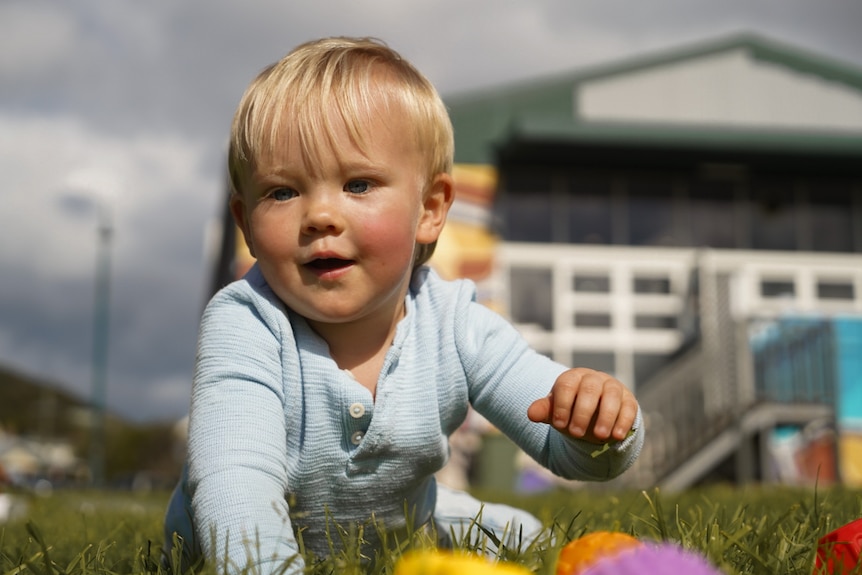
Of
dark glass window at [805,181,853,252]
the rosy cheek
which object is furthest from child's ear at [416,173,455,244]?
dark glass window at [805,181,853,252]

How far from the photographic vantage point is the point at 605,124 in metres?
14.1

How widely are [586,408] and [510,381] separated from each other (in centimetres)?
56

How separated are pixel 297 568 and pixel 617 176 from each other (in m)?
13.9

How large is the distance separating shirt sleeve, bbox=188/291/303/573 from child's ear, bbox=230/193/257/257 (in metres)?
0.16

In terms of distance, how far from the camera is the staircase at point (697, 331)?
10.6 metres

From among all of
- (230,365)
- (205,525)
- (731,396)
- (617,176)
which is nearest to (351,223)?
(230,365)

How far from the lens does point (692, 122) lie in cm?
1462

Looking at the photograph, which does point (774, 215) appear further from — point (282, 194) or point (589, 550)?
point (589, 550)

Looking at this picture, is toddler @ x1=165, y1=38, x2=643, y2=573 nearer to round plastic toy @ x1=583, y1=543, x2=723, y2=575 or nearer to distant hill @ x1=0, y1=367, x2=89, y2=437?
round plastic toy @ x1=583, y1=543, x2=723, y2=575

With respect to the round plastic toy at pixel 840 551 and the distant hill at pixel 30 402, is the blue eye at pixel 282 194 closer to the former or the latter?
the round plastic toy at pixel 840 551

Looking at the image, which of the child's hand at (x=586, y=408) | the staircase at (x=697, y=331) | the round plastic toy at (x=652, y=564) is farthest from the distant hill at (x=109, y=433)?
the round plastic toy at (x=652, y=564)

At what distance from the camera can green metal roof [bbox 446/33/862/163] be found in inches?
546

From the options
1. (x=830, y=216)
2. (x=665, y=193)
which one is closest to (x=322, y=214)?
(x=665, y=193)

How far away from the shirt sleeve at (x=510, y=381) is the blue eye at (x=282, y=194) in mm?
538
